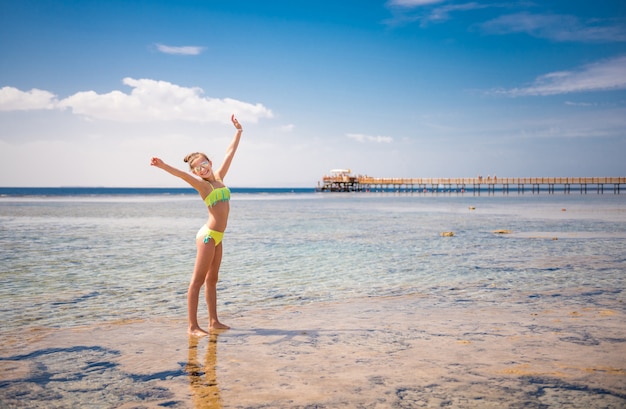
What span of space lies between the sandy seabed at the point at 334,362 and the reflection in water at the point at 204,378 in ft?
0.05

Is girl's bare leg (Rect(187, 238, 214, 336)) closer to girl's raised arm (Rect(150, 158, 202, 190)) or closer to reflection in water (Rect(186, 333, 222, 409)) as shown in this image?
reflection in water (Rect(186, 333, 222, 409))

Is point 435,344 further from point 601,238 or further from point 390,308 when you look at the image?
point 601,238

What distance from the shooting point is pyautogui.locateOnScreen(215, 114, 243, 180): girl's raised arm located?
223 inches

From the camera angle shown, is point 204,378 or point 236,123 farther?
point 236,123

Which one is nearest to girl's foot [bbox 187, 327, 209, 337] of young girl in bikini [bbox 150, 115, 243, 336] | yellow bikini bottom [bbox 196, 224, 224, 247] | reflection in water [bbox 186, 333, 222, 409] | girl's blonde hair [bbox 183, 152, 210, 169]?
young girl in bikini [bbox 150, 115, 243, 336]

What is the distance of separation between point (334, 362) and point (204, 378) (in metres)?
1.20

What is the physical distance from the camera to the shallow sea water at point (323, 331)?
3854 millimetres

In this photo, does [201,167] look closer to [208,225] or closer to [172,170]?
[172,170]

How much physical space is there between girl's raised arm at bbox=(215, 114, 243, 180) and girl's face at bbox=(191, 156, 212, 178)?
0.25m

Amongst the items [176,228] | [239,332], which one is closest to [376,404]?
[239,332]

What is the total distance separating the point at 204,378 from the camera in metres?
4.16

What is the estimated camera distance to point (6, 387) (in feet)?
13.1

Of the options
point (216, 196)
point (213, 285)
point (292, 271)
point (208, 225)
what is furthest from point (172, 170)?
point (292, 271)

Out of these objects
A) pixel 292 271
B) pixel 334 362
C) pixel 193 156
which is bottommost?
pixel 292 271
